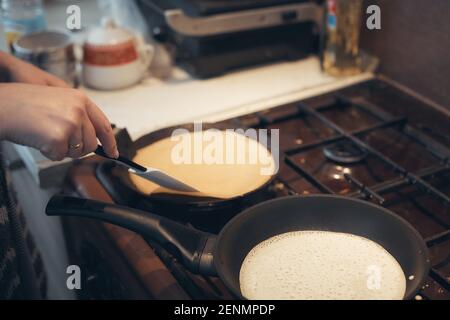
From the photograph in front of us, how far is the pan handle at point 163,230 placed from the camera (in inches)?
23.6

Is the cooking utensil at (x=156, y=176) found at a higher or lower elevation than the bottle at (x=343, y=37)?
lower

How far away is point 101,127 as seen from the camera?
0.66 metres

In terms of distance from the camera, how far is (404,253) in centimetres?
60

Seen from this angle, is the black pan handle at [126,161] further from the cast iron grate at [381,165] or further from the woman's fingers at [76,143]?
the cast iron grate at [381,165]

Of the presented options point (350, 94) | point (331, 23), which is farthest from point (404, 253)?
point (331, 23)

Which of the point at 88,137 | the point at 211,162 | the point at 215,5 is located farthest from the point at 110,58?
the point at 88,137

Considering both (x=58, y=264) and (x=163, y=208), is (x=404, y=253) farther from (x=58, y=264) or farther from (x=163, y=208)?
(x=58, y=264)

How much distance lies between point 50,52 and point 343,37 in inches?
22.4

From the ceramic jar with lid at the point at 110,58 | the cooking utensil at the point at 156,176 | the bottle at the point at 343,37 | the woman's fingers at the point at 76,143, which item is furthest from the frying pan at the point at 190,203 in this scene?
the bottle at the point at 343,37

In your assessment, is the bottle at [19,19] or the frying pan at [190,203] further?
the bottle at [19,19]

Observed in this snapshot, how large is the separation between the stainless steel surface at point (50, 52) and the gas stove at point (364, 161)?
0.32 m

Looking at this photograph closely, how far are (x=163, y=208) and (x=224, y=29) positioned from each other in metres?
0.51

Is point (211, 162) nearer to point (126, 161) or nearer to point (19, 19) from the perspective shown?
point (126, 161)
